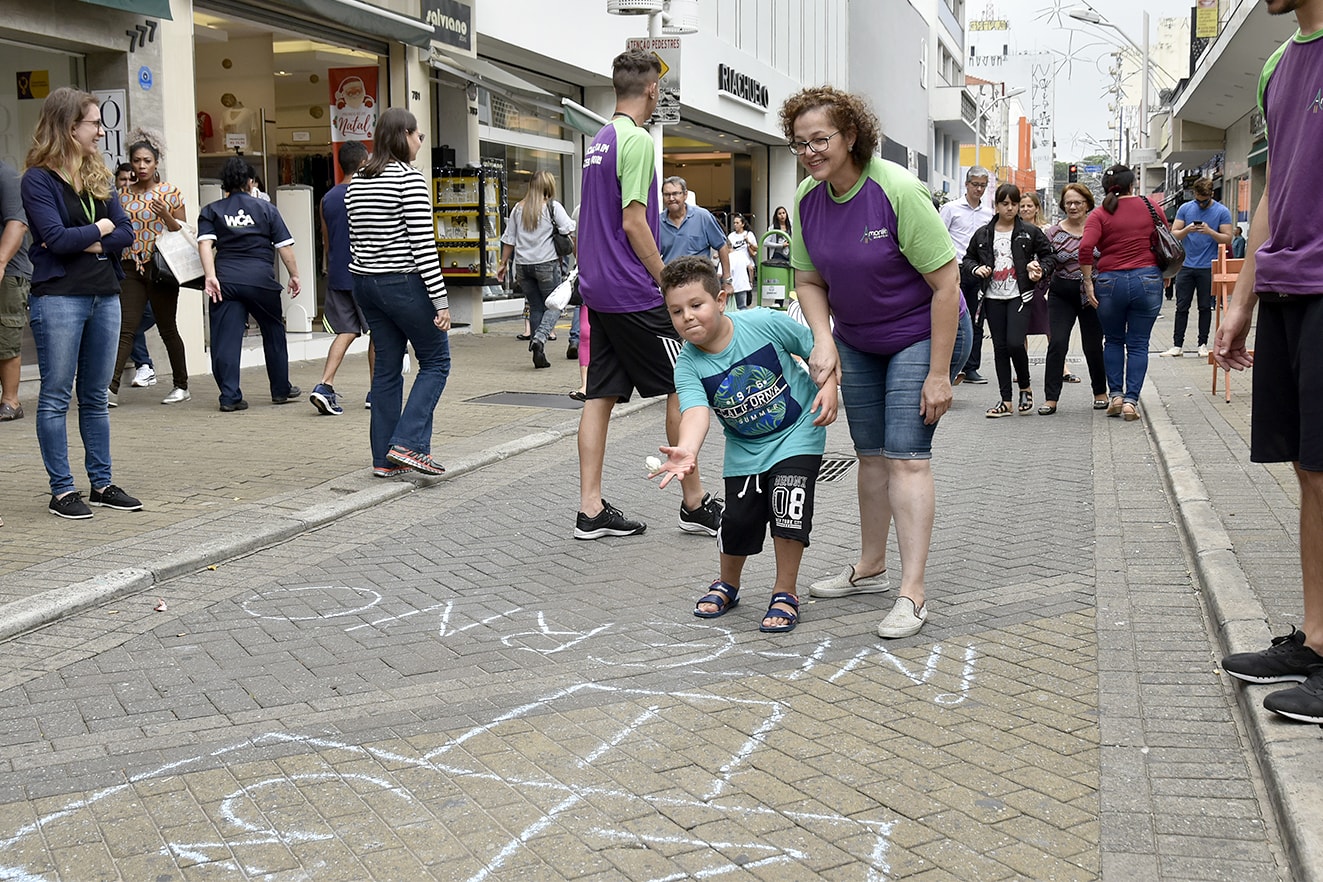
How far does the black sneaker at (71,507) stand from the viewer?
656 cm

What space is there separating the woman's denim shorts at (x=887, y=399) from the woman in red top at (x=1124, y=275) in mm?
5530

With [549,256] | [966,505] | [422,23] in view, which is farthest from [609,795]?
[422,23]

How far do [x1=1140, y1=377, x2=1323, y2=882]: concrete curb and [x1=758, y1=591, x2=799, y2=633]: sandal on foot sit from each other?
1418 mm

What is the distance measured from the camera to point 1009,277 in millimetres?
10891

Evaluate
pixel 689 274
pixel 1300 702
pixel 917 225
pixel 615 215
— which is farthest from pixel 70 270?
pixel 1300 702

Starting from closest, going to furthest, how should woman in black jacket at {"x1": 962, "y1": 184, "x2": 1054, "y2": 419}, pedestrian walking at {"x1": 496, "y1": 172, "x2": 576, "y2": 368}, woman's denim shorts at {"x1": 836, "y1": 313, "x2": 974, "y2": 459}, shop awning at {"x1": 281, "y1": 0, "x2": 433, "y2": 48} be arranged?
1. woman's denim shorts at {"x1": 836, "y1": 313, "x2": 974, "y2": 459}
2. woman in black jacket at {"x1": 962, "y1": 184, "x2": 1054, "y2": 419}
3. shop awning at {"x1": 281, "y1": 0, "x2": 433, "y2": 48}
4. pedestrian walking at {"x1": 496, "y1": 172, "x2": 576, "y2": 368}

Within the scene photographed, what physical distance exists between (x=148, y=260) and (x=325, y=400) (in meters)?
1.79

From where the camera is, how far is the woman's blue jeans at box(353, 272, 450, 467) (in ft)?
24.0

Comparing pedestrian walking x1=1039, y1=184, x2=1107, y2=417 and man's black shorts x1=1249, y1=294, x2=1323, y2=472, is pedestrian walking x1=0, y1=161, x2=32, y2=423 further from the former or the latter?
man's black shorts x1=1249, y1=294, x2=1323, y2=472

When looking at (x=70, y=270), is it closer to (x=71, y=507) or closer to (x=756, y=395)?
(x=71, y=507)

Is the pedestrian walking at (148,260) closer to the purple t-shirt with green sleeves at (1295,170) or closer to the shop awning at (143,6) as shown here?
the shop awning at (143,6)

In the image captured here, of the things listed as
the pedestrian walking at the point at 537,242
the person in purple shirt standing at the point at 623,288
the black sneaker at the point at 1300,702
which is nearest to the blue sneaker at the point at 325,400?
the pedestrian walking at the point at 537,242

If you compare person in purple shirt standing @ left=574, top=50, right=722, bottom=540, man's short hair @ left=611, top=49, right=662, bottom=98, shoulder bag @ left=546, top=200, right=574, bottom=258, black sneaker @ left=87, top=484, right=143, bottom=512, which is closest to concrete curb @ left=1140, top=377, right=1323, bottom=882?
person in purple shirt standing @ left=574, top=50, right=722, bottom=540

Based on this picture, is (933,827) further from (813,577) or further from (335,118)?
(335,118)
